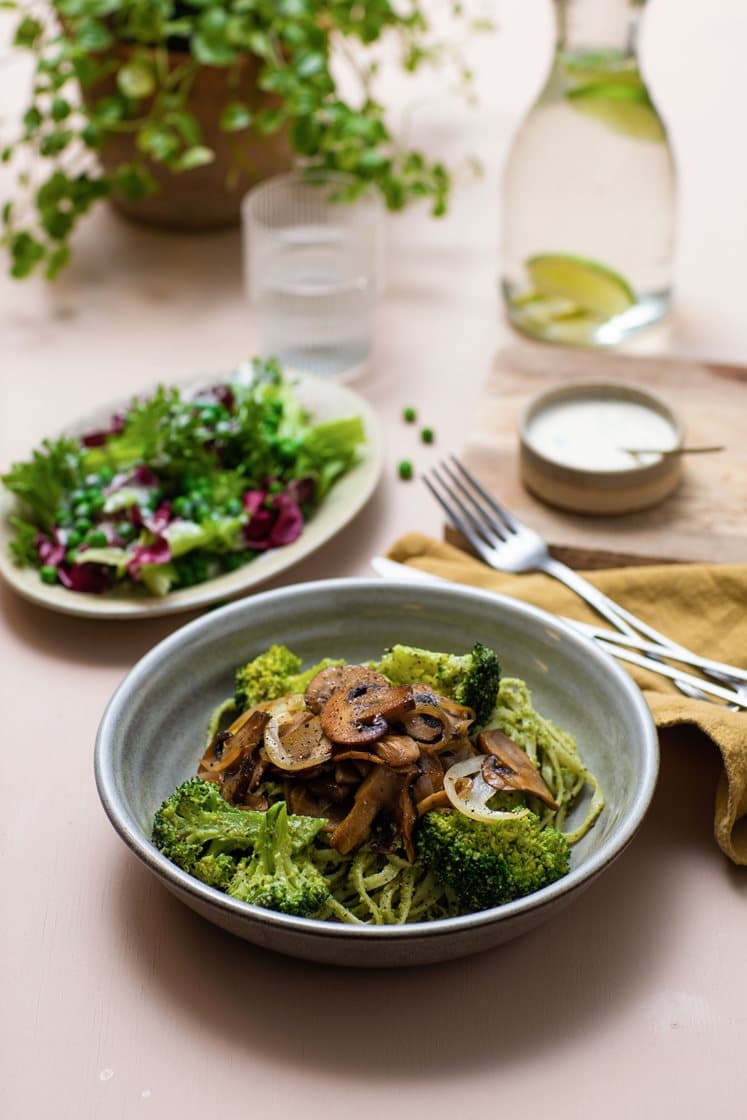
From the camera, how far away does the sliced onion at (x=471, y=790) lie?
172cm

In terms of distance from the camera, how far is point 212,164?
3.48 metres

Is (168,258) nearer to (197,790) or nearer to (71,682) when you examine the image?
(71,682)

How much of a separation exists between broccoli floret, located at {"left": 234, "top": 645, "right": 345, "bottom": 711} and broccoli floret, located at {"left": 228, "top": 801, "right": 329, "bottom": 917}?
297 millimetres

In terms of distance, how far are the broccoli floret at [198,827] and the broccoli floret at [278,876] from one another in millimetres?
31

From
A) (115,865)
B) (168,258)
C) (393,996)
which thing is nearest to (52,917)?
(115,865)

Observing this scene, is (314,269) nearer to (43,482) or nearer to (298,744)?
(43,482)

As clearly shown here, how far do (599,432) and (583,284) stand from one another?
57cm

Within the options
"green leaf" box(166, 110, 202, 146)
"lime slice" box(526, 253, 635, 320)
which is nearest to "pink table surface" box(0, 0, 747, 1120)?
"lime slice" box(526, 253, 635, 320)

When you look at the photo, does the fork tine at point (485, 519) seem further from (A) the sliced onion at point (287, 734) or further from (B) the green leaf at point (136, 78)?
(B) the green leaf at point (136, 78)

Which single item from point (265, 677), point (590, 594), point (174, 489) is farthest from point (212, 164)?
point (265, 677)

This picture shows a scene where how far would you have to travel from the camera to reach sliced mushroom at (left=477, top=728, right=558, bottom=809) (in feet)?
5.88

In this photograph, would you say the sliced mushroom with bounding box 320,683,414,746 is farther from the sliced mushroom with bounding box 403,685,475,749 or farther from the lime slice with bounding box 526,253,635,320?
the lime slice with bounding box 526,253,635,320

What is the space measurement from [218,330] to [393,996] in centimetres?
203

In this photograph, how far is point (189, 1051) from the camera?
168cm
